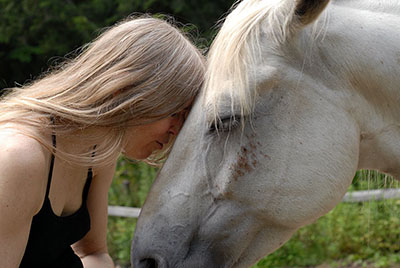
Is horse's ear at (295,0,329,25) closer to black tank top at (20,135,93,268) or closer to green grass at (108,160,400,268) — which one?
black tank top at (20,135,93,268)

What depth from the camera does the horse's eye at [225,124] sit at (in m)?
1.72

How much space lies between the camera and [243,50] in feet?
5.69

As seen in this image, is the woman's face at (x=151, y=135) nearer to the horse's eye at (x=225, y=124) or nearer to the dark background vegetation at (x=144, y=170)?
the horse's eye at (x=225, y=124)

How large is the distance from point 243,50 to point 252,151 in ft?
1.09

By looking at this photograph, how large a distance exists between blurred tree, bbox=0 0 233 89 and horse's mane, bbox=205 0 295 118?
5.30m

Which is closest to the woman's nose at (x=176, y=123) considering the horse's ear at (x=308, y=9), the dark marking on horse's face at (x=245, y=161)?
the dark marking on horse's face at (x=245, y=161)

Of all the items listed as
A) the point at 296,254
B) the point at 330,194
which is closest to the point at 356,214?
the point at 296,254

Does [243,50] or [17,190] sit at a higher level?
[243,50]

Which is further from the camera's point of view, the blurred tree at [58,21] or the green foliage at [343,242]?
the blurred tree at [58,21]

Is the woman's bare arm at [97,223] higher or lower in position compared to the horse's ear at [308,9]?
lower

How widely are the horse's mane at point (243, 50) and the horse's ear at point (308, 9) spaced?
0.12 feet

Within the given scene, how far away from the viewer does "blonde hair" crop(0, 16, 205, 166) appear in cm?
181

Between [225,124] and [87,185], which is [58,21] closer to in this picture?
[87,185]

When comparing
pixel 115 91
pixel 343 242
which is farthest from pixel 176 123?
pixel 343 242
